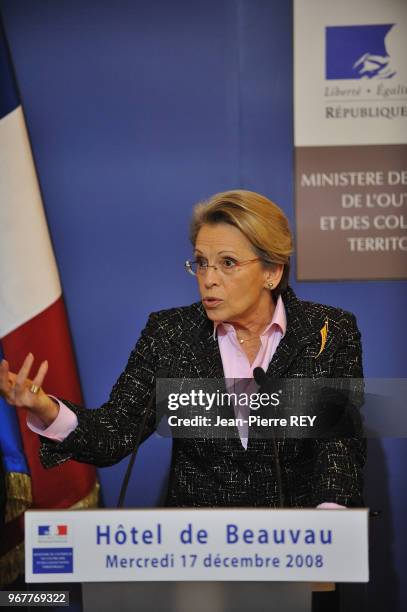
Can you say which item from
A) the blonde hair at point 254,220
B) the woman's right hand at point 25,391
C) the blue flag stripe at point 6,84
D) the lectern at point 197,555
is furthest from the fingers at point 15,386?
the blue flag stripe at point 6,84

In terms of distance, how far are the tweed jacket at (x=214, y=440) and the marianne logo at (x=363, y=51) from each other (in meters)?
1.15

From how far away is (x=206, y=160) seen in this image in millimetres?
2854

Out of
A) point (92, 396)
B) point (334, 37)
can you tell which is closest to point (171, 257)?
point (92, 396)

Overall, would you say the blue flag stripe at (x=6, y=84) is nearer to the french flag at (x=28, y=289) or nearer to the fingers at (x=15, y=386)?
the french flag at (x=28, y=289)

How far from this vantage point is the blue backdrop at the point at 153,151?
2.82 metres

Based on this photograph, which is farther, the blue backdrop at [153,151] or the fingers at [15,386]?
the blue backdrop at [153,151]

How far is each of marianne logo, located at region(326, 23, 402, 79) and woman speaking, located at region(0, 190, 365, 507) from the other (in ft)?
3.57

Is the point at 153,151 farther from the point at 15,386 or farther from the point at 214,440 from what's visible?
the point at 15,386

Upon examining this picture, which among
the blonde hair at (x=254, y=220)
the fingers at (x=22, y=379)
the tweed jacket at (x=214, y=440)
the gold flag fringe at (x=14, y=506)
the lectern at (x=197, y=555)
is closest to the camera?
the lectern at (x=197, y=555)

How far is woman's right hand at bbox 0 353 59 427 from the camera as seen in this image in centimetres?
152

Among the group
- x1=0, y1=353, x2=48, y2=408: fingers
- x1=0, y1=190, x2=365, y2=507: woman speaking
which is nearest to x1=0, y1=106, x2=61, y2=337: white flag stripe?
x1=0, y1=190, x2=365, y2=507: woman speaking

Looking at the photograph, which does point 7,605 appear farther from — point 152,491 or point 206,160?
point 206,160

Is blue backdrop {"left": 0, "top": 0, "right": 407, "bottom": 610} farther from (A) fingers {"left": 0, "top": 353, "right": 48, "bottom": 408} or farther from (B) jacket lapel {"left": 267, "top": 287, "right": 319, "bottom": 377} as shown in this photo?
(A) fingers {"left": 0, "top": 353, "right": 48, "bottom": 408}

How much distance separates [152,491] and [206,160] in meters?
1.17
